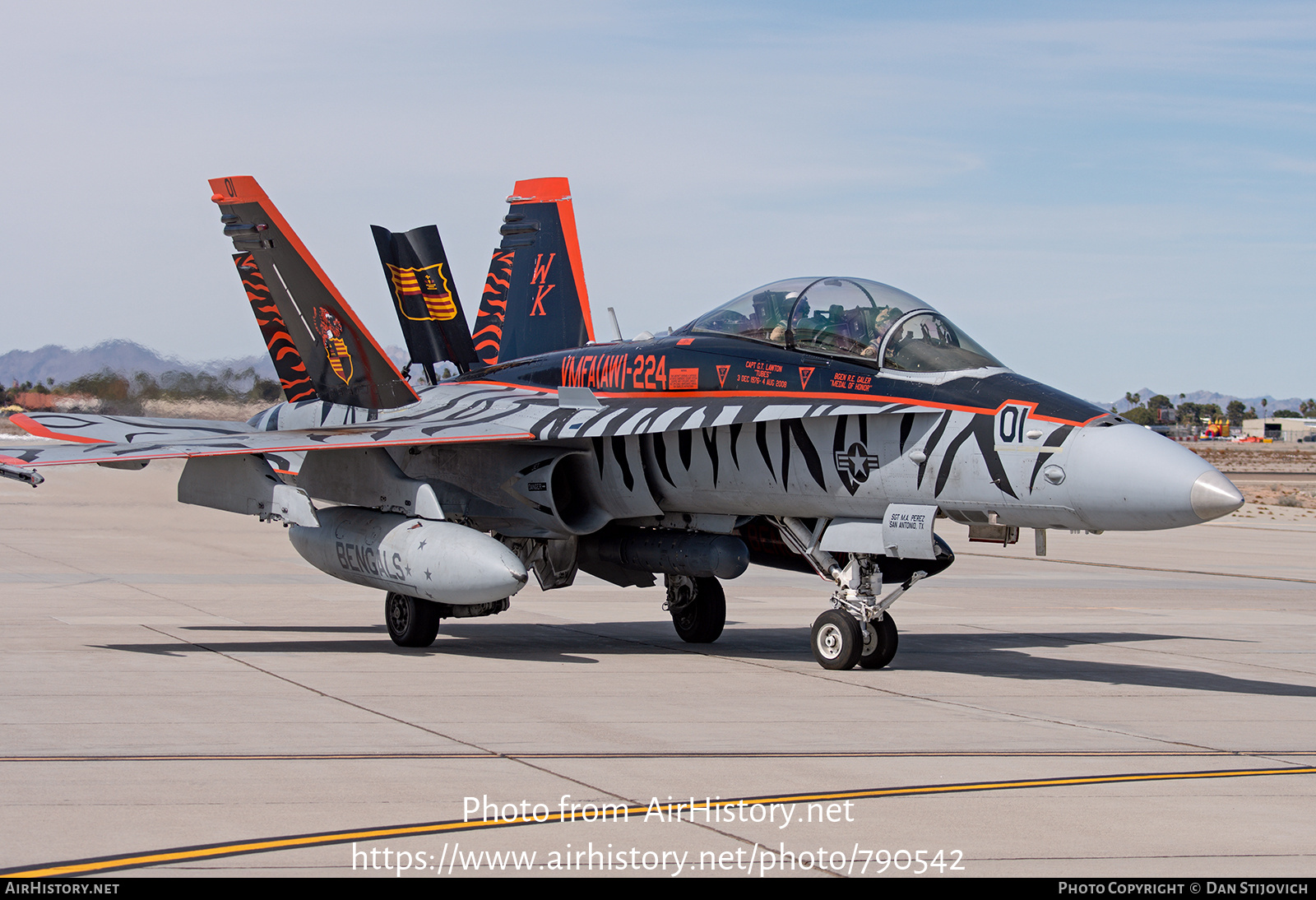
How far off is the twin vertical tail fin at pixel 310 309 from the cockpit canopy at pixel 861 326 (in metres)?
4.33

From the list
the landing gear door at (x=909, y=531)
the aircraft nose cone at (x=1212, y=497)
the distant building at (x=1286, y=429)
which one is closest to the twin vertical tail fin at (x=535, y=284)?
the landing gear door at (x=909, y=531)

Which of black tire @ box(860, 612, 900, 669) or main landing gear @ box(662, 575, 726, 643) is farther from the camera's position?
main landing gear @ box(662, 575, 726, 643)

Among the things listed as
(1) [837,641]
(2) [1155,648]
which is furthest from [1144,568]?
(1) [837,641]

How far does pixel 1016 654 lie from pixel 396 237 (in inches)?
337

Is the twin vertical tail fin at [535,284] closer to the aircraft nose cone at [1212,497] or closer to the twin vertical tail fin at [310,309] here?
the twin vertical tail fin at [310,309]

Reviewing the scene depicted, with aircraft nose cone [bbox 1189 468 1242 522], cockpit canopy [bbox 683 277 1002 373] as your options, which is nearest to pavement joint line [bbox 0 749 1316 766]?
aircraft nose cone [bbox 1189 468 1242 522]

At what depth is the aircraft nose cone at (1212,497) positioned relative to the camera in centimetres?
895

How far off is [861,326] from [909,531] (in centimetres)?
172

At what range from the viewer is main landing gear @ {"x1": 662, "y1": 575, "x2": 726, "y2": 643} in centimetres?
1379

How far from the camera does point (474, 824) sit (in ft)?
19.7

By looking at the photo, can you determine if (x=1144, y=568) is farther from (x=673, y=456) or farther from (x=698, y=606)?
(x=673, y=456)

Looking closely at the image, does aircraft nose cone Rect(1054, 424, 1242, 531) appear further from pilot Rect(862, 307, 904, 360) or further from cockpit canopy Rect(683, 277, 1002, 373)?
pilot Rect(862, 307, 904, 360)

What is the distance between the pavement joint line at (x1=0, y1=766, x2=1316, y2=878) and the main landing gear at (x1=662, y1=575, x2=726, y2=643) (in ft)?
21.8

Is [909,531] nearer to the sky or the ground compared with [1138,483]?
nearer to the ground
